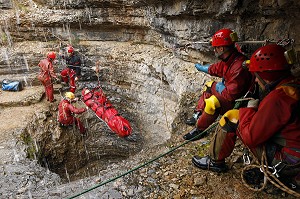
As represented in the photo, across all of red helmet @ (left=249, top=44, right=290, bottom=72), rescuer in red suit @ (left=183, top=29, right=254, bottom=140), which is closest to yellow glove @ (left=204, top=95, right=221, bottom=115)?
rescuer in red suit @ (left=183, top=29, right=254, bottom=140)

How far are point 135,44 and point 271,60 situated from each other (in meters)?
9.16

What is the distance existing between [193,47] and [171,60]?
1.46 m

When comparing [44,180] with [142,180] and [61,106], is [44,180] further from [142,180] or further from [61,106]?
[61,106]

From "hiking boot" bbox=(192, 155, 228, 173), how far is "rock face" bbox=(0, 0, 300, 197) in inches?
80.6

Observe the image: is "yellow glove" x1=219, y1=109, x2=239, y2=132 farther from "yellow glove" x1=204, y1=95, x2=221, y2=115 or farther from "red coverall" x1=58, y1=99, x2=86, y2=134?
"red coverall" x1=58, y1=99, x2=86, y2=134

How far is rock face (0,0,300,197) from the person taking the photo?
6090 mm

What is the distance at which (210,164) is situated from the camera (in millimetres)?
3875

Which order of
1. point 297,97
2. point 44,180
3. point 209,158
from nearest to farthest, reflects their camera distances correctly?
point 297,97, point 209,158, point 44,180

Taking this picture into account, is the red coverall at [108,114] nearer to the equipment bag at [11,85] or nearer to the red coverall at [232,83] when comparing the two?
the equipment bag at [11,85]

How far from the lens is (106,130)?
34.4 ft

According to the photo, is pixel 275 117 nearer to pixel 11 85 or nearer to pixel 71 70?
pixel 71 70

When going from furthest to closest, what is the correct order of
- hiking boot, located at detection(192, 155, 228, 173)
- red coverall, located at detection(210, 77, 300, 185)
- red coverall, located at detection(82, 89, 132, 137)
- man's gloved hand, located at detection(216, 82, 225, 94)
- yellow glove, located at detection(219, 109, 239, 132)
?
red coverall, located at detection(82, 89, 132, 137) → man's gloved hand, located at detection(216, 82, 225, 94) → hiking boot, located at detection(192, 155, 228, 173) → yellow glove, located at detection(219, 109, 239, 132) → red coverall, located at detection(210, 77, 300, 185)

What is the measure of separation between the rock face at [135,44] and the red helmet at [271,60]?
2.43 m

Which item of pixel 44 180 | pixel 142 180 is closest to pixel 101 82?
pixel 44 180
